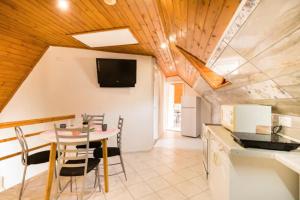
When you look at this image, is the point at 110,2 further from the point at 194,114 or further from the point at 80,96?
the point at 194,114

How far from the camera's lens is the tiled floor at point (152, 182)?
2.36m

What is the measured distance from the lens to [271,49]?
1106 millimetres

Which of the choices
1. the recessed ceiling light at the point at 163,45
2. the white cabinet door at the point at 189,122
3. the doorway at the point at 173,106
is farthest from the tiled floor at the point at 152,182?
the doorway at the point at 173,106

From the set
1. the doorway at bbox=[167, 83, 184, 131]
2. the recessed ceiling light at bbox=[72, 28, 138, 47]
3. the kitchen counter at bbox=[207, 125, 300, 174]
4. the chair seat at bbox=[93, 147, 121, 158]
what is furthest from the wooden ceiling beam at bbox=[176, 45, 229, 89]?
the doorway at bbox=[167, 83, 184, 131]

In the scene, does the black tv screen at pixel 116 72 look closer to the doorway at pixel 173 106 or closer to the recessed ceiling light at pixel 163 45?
the recessed ceiling light at pixel 163 45

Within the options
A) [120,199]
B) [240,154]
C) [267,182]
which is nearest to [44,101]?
[120,199]

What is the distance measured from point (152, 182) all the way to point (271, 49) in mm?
2448

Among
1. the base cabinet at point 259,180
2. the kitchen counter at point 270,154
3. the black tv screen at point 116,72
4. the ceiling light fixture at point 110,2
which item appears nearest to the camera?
the kitchen counter at point 270,154

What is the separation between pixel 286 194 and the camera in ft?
5.06

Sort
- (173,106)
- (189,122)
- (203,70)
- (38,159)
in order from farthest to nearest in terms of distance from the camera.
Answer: (173,106), (189,122), (203,70), (38,159)

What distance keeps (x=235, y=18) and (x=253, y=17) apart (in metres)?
0.16

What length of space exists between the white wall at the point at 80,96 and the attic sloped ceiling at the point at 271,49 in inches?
108

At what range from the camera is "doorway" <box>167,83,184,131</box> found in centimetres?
758

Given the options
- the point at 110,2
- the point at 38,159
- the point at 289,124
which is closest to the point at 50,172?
the point at 38,159
